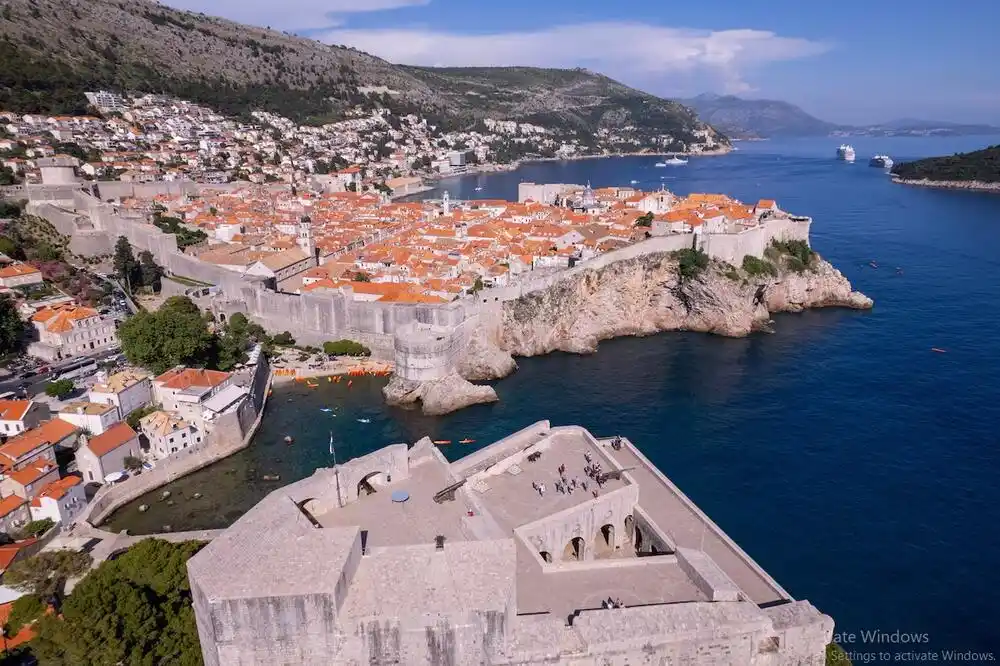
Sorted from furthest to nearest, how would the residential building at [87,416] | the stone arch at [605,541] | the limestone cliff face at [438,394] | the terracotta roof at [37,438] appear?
the limestone cliff face at [438,394]
the residential building at [87,416]
the terracotta roof at [37,438]
the stone arch at [605,541]

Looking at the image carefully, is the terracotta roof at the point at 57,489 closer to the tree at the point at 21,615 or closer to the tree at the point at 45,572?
the tree at the point at 45,572

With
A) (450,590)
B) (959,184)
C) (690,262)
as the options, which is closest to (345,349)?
(690,262)

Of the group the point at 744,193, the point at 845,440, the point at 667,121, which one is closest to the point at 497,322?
the point at 845,440

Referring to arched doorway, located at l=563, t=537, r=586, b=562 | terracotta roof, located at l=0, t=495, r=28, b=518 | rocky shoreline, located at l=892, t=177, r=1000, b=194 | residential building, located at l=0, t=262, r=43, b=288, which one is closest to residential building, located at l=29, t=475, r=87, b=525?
terracotta roof, located at l=0, t=495, r=28, b=518

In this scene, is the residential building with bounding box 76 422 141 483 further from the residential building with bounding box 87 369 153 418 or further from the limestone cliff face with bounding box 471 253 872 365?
the limestone cliff face with bounding box 471 253 872 365

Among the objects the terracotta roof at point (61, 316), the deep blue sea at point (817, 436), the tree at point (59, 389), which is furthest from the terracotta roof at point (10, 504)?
the terracotta roof at point (61, 316)

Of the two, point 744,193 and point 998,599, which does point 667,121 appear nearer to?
point 744,193
